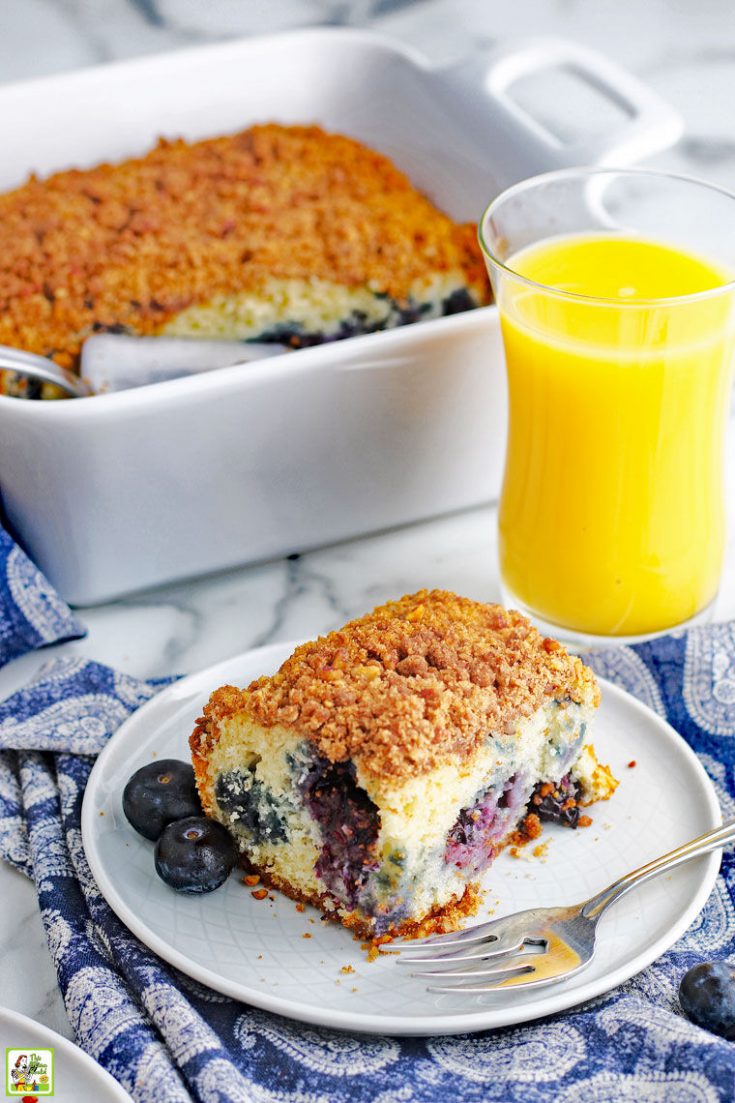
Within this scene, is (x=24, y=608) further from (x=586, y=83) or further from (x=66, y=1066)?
(x=586, y=83)

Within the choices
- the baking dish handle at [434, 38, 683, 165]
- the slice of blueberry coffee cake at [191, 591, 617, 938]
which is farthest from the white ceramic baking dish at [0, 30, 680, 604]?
the slice of blueberry coffee cake at [191, 591, 617, 938]

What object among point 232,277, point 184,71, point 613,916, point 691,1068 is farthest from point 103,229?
point 691,1068

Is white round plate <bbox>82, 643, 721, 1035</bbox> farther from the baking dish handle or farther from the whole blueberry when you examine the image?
the baking dish handle

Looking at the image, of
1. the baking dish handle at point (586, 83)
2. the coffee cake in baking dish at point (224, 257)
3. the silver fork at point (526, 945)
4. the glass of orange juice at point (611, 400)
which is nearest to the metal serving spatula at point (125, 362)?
the coffee cake in baking dish at point (224, 257)

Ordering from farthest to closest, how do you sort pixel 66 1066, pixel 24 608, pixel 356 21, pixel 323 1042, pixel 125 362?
1. pixel 356 21
2. pixel 125 362
3. pixel 24 608
4. pixel 323 1042
5. pixel 66 1066

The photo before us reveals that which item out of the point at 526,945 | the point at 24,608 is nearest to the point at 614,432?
the point at 526,945

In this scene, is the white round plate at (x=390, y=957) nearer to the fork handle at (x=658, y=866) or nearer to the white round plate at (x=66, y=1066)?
the fork handle at (x=658, y=866)
